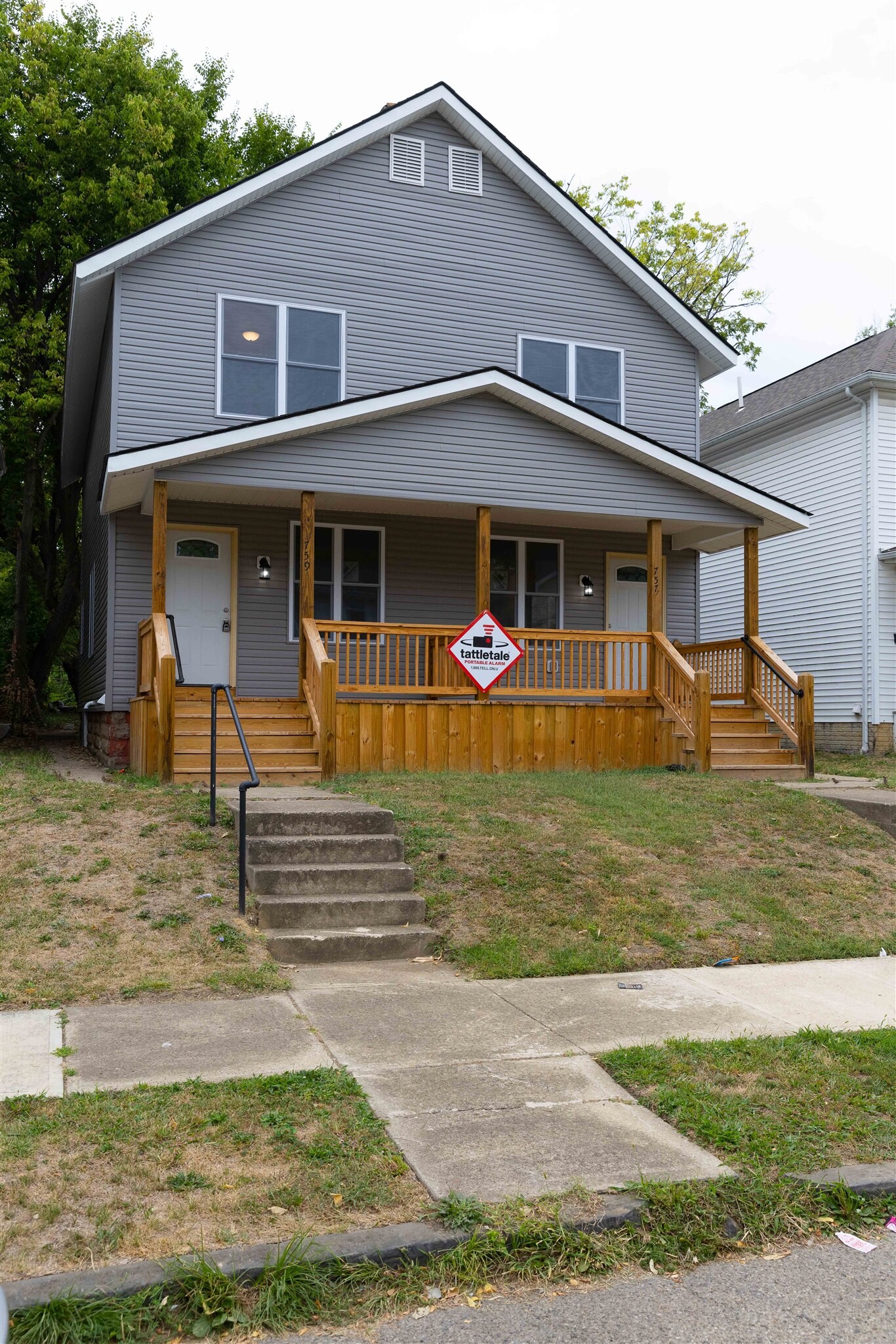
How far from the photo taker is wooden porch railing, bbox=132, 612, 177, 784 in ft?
36.4

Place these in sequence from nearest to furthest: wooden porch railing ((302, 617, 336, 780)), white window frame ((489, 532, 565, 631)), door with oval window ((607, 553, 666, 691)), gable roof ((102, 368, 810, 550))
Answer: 1. wooden porch railing ((302, 617, 336, 780))
2. gable roof ((102, 368, 810, 550))
3. white window frame ((489, 532, 565, 631))
4. door with oval window ((607, 553, 666, 691))

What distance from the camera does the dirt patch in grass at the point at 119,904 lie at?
6.17m

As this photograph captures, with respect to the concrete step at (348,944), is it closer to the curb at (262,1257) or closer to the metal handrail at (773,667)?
the curb at (262,1257)

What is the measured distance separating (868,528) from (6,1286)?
60.6ft

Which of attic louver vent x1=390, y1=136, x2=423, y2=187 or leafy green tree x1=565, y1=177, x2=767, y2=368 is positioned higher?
leafy green tree x1=565, y1=177, x2=767, y2=368

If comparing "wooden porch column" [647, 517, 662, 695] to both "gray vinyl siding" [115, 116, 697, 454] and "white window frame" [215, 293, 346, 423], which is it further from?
"white window frame" [215, 293, 346, 423]

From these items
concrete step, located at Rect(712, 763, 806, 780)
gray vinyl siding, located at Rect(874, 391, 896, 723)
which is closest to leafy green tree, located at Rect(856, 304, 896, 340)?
gray vinyl siding, located at Rect(874, 391, 896, 723)

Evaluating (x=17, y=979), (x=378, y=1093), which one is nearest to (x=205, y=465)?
(x=17, y=979)

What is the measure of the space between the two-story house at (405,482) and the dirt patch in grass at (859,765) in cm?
148

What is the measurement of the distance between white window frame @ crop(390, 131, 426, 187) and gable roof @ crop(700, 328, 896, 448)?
800 cm

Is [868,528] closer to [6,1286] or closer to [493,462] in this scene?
[493,462]

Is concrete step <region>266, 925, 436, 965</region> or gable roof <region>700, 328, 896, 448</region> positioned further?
gable roof <region>700, 328, 896, 448</region>

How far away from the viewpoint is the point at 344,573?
15672 mm

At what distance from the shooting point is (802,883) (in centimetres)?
860
